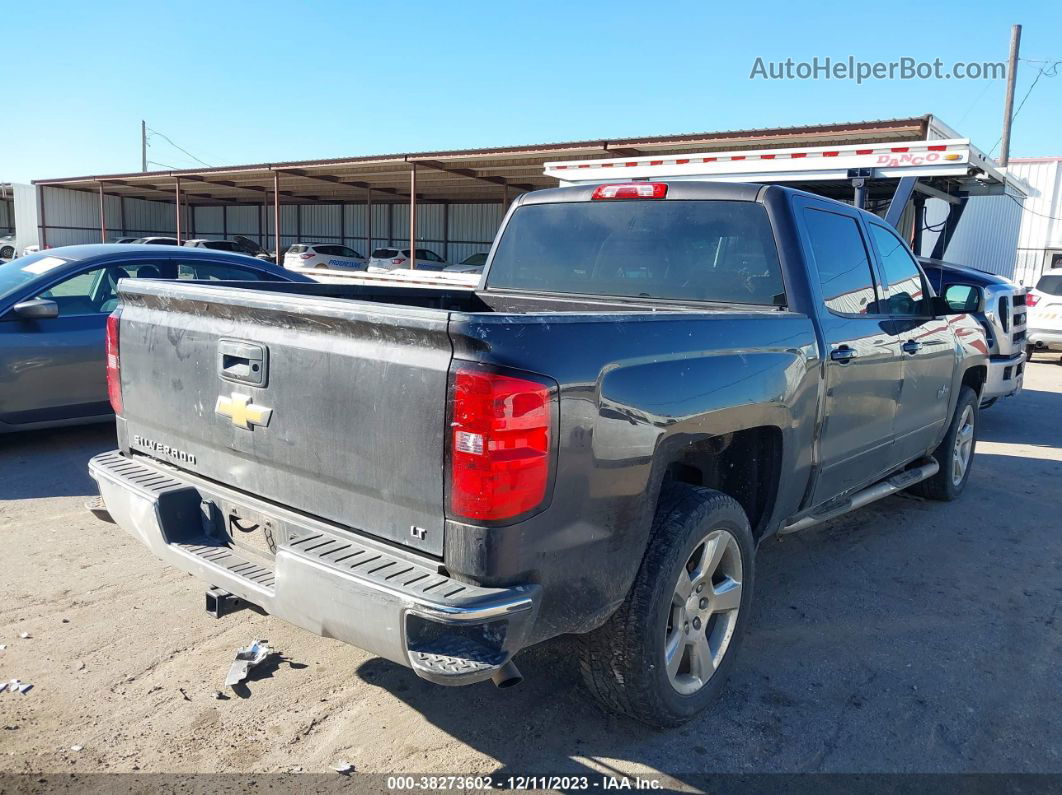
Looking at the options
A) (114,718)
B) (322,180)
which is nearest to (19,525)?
(114,718)

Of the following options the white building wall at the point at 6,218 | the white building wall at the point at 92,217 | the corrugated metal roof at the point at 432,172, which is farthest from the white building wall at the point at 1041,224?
the white building wall at the point at 6,218

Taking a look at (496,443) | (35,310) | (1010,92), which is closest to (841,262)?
(496,443)

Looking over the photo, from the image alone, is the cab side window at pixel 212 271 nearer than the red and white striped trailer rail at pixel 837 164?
No

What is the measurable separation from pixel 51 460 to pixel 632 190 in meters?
4.96

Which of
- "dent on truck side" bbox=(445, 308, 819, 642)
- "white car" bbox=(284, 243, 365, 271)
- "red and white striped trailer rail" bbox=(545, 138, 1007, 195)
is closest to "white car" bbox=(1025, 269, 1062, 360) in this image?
"red and white striped trailer rail" bbox=(545, 138, 1007, 195)

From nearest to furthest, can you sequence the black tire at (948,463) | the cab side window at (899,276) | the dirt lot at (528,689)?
the dirt lot at (528,689), the cab side window at (899,276), the black tire at (948,463)

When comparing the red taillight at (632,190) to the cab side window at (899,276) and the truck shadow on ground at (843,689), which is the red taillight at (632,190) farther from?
the truck shadow on ground at (843,689)

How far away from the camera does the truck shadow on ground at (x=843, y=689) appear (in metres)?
2.90

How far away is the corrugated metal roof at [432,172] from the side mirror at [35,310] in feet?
37.6

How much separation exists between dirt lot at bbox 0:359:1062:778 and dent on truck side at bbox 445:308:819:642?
621 mm

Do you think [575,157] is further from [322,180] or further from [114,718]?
[114,718]

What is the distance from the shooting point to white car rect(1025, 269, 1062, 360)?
15.1 meters

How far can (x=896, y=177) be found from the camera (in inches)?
274

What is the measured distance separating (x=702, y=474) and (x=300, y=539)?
5.68 ft
